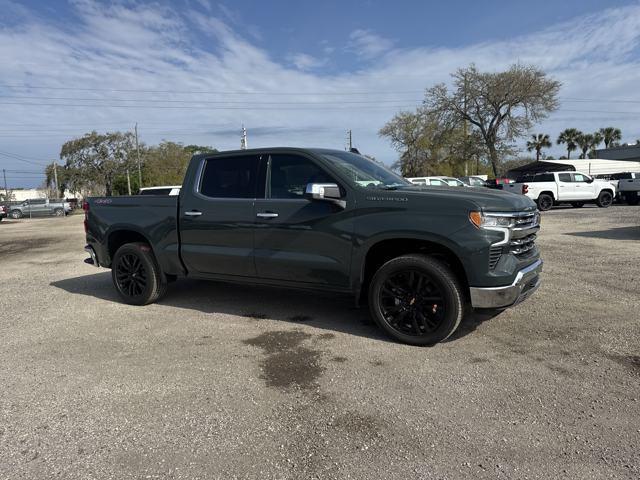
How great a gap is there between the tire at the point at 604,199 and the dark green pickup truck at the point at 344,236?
72.3 ft

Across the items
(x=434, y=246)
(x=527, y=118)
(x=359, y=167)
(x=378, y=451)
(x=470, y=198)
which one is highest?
(x=527, y=118)

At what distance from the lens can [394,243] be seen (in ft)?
15.4

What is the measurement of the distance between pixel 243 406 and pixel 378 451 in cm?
107

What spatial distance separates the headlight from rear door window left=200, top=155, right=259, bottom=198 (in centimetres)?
237

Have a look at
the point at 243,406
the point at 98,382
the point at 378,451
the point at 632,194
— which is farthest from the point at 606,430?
the point at 632,194

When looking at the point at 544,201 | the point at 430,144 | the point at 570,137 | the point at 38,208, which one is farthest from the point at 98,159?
the point at 570,137

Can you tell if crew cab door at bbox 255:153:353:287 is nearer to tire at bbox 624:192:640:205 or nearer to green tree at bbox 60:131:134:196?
tire at bbox 624:192:640:205

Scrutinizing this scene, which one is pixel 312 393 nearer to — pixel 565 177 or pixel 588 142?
pixel 565 177

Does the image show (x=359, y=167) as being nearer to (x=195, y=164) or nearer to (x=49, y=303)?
(x=195, y=164)

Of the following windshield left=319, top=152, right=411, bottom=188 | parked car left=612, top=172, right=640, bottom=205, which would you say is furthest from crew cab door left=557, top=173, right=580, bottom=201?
windshield left=319, top=152, right=411, bottom=188

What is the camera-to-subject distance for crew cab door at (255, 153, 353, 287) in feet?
15.7

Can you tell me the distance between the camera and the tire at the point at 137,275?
6137 mm

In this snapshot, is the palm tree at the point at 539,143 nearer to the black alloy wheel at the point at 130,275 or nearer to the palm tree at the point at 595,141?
the palm tree at the point at 595,141

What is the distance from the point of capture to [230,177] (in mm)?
5582
